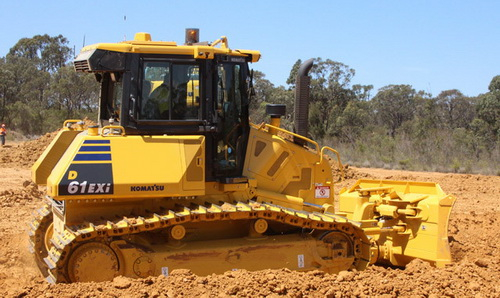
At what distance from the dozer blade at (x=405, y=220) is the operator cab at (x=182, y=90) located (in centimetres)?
224

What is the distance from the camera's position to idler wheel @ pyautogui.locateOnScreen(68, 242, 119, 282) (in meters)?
6.41

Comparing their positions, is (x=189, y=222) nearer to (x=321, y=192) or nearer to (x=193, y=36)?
(x=321, y=192)

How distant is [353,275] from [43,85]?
4759 centimetres

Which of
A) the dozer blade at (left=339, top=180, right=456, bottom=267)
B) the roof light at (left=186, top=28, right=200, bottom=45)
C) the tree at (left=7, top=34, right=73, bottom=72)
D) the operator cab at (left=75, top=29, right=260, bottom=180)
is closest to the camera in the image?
the operator cab at (left=75, top=29, right=260, bottom=180)

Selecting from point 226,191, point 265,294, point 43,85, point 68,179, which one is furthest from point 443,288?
point 43,85

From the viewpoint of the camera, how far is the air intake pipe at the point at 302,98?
8.20 metres

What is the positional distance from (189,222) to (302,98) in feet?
8.07

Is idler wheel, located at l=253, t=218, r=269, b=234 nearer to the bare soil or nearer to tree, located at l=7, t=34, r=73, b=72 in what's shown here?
the bare soil

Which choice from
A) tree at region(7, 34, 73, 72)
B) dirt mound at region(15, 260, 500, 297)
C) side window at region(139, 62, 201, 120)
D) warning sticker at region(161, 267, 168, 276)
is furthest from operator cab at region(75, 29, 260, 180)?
tree at region(7, 34, 73, 72)

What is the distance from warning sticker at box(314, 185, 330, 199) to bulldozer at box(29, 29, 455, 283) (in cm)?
2

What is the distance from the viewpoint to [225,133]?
7.34 meters

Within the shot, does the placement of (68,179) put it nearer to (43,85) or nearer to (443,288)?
(443,288)

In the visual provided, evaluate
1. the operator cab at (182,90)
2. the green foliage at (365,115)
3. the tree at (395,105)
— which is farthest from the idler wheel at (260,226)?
the tree at (395,105)

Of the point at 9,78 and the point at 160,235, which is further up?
the point at 9,78
